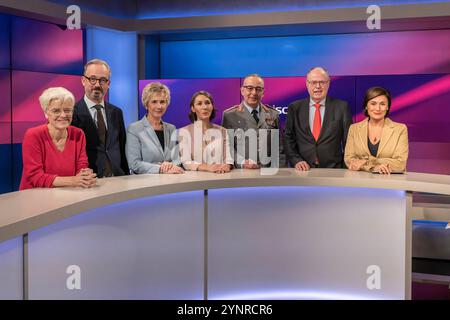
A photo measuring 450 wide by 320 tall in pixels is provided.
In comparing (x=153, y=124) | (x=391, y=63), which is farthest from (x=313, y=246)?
(x=391, y=63)

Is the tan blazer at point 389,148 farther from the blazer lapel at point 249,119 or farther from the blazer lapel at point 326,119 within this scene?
the blazer lapel at point 249,119

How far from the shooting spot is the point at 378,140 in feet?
11.2

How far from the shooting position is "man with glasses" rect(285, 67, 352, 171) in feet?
12.4

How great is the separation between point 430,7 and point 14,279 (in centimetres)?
458

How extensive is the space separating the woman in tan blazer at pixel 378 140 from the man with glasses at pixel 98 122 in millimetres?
1390

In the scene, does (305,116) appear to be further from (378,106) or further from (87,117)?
(87,117)

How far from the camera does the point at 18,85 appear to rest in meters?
5.75

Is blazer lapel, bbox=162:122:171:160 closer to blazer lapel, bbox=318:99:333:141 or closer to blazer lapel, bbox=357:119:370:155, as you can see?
blazer lapel, bbox=318:99:333:141

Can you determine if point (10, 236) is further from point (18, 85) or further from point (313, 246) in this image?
point (18, 85)

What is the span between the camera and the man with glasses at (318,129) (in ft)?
12.4

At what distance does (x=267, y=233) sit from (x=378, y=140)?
2.82ft

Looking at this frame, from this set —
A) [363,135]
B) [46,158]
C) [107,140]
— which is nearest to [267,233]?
[363,135]

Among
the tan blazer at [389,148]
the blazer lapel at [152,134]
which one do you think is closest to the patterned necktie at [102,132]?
the blazer lapel at [152,134]
